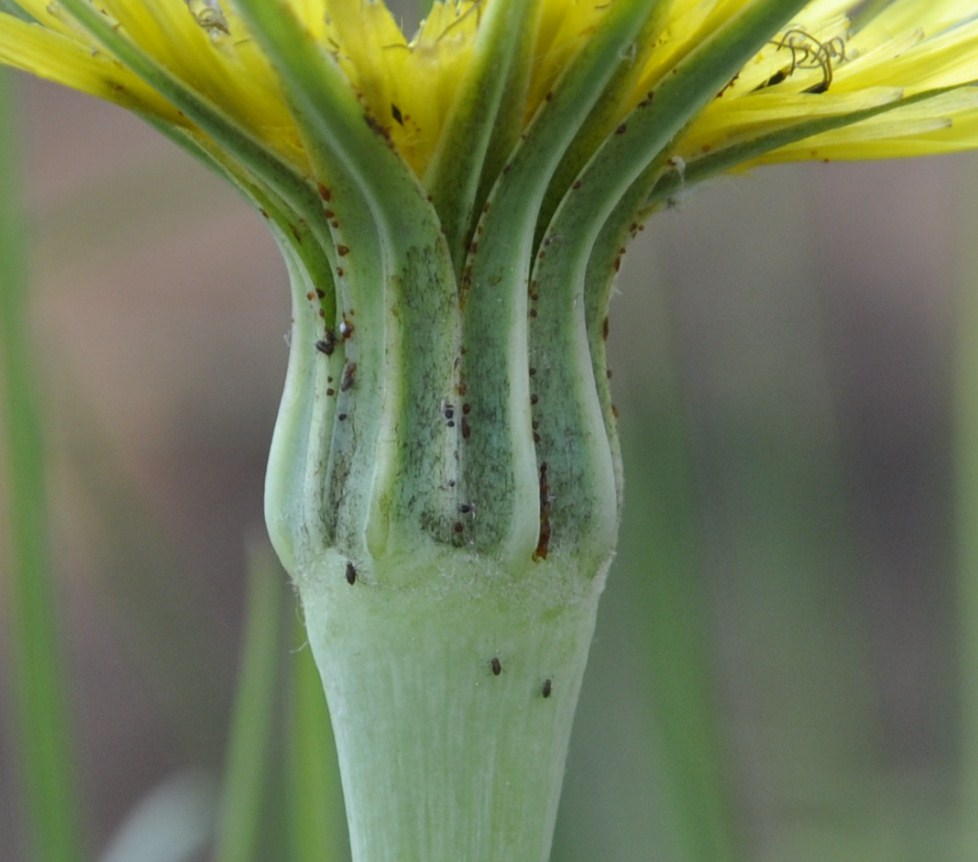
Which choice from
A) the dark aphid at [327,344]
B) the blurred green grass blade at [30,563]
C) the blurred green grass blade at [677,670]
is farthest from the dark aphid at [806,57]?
the blurred green grass blade at [30,563]

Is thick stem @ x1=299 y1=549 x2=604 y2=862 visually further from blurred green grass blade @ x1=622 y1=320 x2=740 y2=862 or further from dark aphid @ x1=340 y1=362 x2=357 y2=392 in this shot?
blurred green grass blade @ x1=622 y1=320 x2=740 y2=862

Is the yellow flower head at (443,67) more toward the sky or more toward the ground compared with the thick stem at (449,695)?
more toward the sky

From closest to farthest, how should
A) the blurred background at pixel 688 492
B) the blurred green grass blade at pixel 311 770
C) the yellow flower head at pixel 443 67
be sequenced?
the yellow flower head at pixel 443 67, the blurred green grass blade at pixel 311 770, the blurred background at pixel 688 492

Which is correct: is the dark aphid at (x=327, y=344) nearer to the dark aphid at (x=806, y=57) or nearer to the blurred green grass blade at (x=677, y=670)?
the dark aphid at (x=806, y=57)

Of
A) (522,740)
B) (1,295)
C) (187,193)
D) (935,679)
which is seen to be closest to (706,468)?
(935,679)

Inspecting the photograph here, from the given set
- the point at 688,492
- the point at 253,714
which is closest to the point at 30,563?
the point at 253,714

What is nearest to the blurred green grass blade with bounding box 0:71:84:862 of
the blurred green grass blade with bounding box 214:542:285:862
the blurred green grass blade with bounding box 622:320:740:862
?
the blurred green grass blade with bounding box 214:542:285:862

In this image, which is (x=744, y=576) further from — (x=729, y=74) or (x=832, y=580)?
(x=729, y=74)
